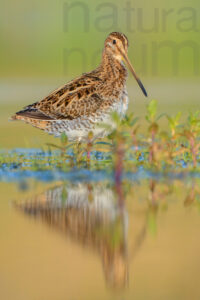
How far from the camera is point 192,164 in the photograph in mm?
8984

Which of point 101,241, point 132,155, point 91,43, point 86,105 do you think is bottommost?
point 101,241

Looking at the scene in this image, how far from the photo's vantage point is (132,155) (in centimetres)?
981

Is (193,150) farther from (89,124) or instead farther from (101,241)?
(101,241)

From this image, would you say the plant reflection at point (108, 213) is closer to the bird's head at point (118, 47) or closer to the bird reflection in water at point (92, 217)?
the bird reflection in water at point (92, 217)

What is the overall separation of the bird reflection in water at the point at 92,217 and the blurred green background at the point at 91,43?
33.3 ft

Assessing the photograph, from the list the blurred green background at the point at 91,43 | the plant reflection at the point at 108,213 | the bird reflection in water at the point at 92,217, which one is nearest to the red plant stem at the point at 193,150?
the plant reflection at the point at 108,213

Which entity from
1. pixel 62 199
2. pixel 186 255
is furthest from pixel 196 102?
pixel 186 255

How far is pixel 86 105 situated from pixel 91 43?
13.9 m

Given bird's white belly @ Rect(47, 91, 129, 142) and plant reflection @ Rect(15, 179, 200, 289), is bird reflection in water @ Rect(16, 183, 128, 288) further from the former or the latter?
bird's white belly @ Rect(47, 91, 129, 142)

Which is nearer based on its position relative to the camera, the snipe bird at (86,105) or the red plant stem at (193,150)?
the red plant stem at (193,150)

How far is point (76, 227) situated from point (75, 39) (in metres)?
17.6

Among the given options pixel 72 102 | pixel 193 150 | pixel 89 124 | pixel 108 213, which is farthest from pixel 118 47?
pixel 108 213

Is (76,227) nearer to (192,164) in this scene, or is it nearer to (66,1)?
(192,164)

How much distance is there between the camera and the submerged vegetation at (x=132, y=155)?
838cm
